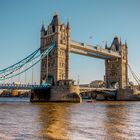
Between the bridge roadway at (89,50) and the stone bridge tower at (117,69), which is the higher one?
the bridge roadway at (89,50)

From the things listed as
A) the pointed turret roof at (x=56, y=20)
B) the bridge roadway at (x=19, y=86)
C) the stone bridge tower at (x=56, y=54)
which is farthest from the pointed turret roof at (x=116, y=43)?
the bridge roadway at (x=19, y=86)

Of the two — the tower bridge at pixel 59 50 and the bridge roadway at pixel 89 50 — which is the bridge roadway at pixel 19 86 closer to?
the tower bridge at pixel 59 50

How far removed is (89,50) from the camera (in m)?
98.2

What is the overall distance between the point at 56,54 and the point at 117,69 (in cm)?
3918

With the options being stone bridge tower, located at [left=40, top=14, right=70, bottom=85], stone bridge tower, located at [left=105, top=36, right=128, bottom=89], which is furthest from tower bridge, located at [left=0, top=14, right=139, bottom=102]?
stone bridge tower, located at [left=105, top=36, right=128, bottom=89]

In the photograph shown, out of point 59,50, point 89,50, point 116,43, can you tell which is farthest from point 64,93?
point 116,43

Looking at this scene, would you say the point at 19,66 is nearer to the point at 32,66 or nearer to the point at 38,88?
the point at 32,66

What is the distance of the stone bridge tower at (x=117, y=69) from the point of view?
4609 inches

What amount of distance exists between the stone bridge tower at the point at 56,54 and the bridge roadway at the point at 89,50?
457 centimetres

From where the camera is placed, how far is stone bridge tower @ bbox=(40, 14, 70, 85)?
86037mm

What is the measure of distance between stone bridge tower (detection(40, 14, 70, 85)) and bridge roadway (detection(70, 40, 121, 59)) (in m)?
4.57

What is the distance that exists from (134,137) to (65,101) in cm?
5726

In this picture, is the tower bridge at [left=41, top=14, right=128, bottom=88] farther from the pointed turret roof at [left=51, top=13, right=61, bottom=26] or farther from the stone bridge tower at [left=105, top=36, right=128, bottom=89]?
the stone bridge tower at [left=105, top=36, right=128, bottom=89]

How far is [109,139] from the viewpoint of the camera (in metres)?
17.3
